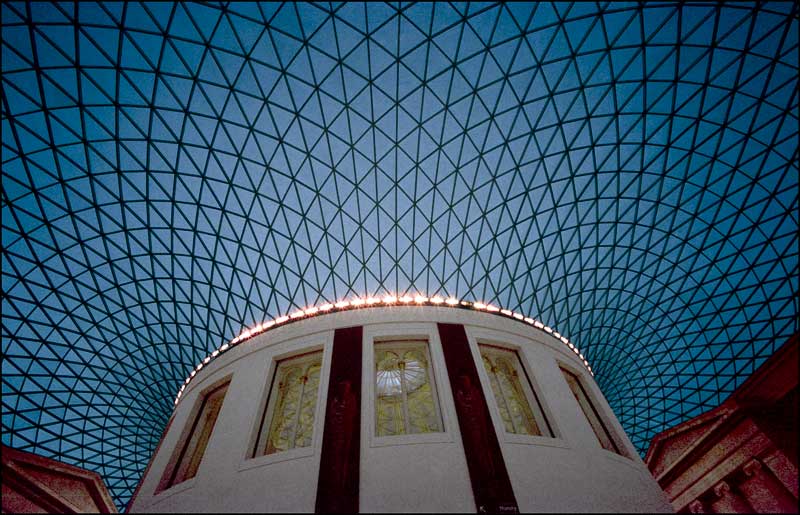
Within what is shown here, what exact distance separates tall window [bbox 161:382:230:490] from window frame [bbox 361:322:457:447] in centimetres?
688

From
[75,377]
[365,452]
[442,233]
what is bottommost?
[365,452]

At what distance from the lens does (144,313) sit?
25.4 m

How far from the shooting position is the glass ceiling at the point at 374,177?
1595 cm

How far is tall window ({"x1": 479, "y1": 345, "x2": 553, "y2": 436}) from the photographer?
42.3 ft

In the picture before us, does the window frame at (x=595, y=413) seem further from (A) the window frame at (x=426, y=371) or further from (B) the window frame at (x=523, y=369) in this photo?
(A) the window frame at (x=426, y=371)

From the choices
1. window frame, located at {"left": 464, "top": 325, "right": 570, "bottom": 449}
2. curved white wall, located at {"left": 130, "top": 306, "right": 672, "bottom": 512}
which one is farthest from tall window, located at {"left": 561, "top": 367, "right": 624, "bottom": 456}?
window frame, located at {"left": 464, "top": 325, "right": 570, "bottom": 449}

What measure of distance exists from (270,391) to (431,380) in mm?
6345

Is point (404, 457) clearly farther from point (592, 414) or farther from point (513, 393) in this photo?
point (592, 414)

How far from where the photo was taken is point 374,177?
21141mm

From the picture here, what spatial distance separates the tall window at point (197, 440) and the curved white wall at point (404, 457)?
41 centimetres

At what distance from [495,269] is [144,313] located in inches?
991

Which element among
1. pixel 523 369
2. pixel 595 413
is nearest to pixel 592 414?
pixel 595 413

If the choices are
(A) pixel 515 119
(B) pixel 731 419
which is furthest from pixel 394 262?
(B) pixel 731 419

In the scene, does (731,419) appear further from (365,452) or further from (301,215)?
(301,215)
